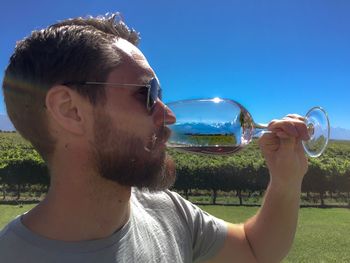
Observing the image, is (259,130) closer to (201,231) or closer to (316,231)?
(201,231)

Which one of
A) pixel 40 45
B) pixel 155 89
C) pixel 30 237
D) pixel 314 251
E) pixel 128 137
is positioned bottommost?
pixel 314 251

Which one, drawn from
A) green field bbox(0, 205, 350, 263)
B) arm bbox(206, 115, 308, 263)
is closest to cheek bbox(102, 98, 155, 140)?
arm bbox(206, 115, 308, 263)

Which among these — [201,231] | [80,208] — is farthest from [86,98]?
[201,231]

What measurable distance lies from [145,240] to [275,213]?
2.26 ft

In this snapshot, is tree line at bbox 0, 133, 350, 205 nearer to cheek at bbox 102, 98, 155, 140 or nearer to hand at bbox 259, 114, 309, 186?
hand at bbox 259, 114, 309, 186

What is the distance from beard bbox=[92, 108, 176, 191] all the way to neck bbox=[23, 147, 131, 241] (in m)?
0.05

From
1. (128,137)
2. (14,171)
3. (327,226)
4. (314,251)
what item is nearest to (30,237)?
(128,137)

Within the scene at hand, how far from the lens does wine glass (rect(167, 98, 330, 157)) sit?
79.0 inches

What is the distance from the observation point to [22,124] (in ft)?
5.91

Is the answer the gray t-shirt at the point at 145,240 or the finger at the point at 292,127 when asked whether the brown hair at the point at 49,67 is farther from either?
the finger at the point at 292,127

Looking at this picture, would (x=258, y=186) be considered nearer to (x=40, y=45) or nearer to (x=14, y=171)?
(x=14, y=171)

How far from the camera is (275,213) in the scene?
2143 mm

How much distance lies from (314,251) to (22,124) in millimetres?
11538

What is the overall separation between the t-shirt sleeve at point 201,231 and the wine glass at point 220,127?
27 centimetres
